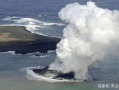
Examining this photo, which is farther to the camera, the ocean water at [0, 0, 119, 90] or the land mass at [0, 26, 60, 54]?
the land mass at [0, 26, 60, 54]

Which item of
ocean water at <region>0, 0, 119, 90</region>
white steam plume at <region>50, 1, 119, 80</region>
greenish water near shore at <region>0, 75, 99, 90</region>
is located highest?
white steam plume at <region>50, 1, 119, 80</region>

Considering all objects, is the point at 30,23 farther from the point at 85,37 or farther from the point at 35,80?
the point at 85,37

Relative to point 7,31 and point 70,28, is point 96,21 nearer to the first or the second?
point 70,28

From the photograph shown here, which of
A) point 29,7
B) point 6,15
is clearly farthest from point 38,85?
point 29,7

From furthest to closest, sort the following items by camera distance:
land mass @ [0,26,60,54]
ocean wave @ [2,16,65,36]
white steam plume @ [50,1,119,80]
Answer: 1. ocean wave @ [2,16,65,36]
2. land mass @ [0,26,60,54]
3. white steam plume @ [50,1,119,80]

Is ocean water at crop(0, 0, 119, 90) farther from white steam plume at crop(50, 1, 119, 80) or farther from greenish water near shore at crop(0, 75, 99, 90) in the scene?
white steam plume at crop(50, 1, 119, 80)

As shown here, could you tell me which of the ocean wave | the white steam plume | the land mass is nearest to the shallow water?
the white steam plume

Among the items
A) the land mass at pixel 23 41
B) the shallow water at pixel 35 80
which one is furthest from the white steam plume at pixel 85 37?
the land mass at pixel 23 41
